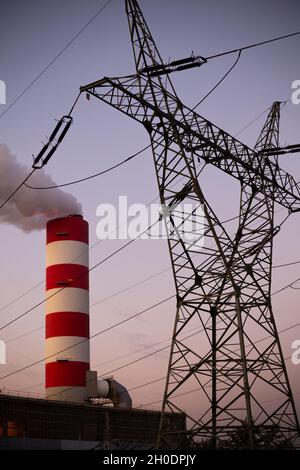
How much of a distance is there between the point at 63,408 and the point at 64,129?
22.4 meters

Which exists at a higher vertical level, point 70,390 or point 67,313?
point 67,313

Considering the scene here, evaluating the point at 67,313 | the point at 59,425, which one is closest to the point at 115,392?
the point at 59,425

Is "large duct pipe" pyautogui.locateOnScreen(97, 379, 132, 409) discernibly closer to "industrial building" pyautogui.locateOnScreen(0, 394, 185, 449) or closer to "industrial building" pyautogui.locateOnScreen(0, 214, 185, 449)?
"industrial building" pyautogui.locateOnScreen(0, 214, 185, 449)

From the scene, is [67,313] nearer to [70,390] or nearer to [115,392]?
[70,390]

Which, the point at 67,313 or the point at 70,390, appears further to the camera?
the point at 67,313

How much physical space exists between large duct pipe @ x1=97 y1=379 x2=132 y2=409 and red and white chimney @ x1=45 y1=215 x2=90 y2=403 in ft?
5.69

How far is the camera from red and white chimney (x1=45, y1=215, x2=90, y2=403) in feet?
124

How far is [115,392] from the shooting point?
4062 cm

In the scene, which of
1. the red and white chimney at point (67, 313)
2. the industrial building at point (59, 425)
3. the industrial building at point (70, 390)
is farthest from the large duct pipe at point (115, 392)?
the red and white chimney at point (67, 313)

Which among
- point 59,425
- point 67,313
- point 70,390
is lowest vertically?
point 59,425

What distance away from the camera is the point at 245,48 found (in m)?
18.3

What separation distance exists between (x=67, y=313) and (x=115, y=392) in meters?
6.66
